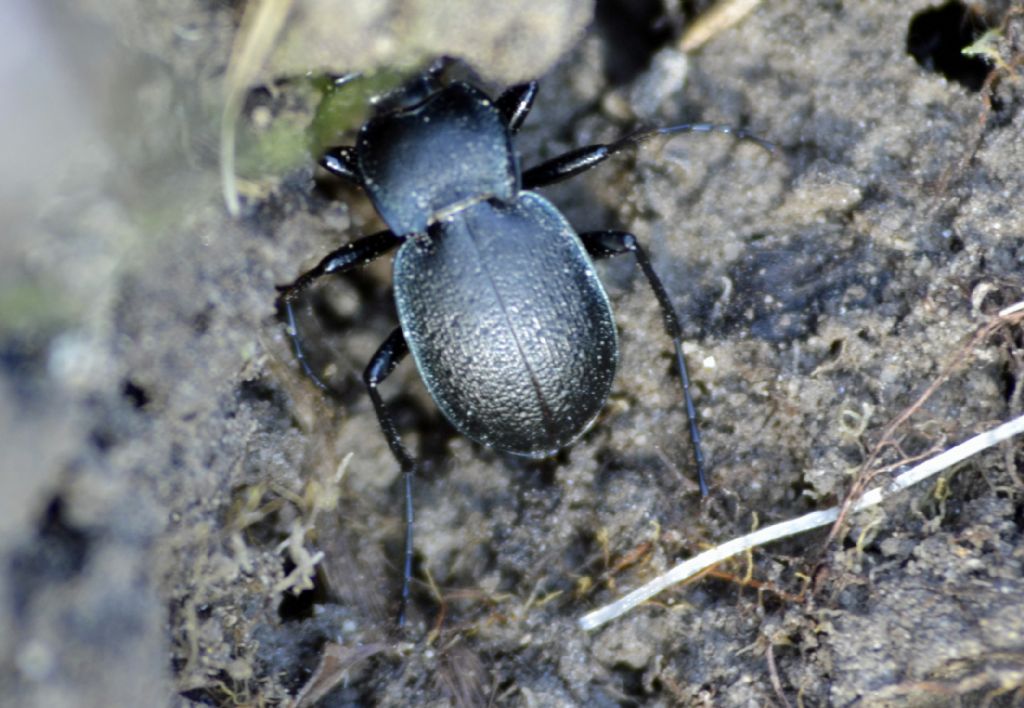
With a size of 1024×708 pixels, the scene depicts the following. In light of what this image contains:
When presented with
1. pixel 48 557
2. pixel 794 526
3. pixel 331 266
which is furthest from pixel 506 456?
pixel 48 557

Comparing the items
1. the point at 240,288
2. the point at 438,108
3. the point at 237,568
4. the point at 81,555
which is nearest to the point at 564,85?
the point at 438,108

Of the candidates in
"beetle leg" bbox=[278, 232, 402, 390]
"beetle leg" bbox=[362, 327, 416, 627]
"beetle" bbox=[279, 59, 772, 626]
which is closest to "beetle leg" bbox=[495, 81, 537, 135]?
"beetle" bbox=[279, 59, 772, 626]

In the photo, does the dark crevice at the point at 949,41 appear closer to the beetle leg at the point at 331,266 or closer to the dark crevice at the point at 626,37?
the dark crevice at the point at 626,37

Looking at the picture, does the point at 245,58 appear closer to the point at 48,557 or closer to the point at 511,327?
the point at 511,327

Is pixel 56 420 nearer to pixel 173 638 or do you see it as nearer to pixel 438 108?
pixel 173 638

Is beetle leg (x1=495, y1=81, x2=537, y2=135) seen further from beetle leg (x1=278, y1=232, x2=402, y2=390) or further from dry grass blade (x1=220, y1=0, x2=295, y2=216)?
dry grass blade (x1=220, y1=0, x2=295, y2=216)

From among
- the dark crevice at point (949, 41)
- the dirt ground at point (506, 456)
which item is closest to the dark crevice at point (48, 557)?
the dirt ground at point (506, 456)
